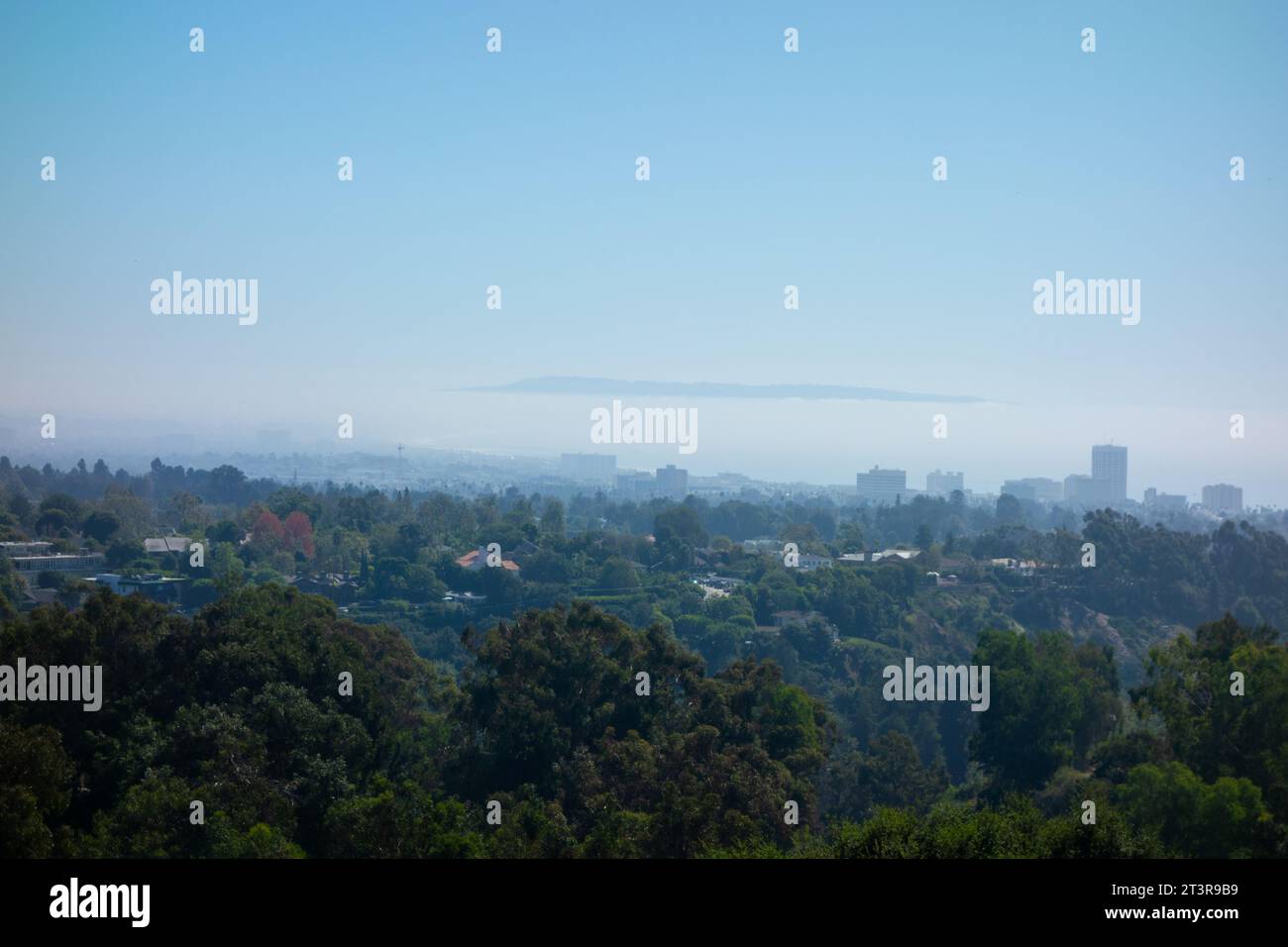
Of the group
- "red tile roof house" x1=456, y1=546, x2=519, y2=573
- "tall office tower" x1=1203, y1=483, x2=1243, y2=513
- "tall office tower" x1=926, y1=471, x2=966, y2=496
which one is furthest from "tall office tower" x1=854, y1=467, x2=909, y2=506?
"red tile roof house" x1=456, y1=546, x2=519, y2=573

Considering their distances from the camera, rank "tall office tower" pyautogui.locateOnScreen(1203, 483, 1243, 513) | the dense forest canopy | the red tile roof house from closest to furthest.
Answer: the dense forest canopy → the red tile roof house → "tall office tower" pyautogui.locateOnScreen(1203, 483, 1243, 513)

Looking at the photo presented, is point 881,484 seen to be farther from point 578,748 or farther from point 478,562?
point 578,748

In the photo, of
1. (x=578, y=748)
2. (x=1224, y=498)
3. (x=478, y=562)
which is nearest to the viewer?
(x=578, y=748)

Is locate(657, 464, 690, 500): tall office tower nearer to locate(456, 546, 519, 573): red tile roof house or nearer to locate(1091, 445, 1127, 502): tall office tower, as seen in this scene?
locate(1091, 445, 1127, 502): tall office tower

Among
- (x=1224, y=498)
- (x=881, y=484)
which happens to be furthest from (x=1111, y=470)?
(x=881, y=484)
